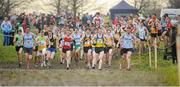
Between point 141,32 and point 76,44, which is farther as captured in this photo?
point 141,32

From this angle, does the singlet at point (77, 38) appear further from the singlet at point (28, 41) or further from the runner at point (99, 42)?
the singlet at point (28, 41)

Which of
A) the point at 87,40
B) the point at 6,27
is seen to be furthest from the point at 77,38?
the point at 6,27

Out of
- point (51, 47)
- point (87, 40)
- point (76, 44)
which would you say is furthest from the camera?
point (76, 44)

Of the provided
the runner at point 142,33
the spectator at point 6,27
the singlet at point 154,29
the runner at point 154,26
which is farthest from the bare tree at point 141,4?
the singlet at point 154,29

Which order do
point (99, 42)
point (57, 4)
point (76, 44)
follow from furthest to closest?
point (57, 4) → point (76, 44) → point (99, 42)

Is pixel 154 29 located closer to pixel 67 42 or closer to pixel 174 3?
pixel 67 42

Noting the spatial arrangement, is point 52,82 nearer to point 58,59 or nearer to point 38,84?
point 38,84

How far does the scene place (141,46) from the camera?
3259 cm

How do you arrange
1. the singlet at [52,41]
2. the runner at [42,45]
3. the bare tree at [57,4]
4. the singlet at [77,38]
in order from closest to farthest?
1. the runner at [42,45]
2. the singlet at [52,41]
3. the singlet at [77,38]
4. the bare tree at [57,4]

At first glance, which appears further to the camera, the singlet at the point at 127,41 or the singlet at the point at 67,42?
the singlet at the point at 67,42

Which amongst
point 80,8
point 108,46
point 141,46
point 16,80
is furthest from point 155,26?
point 80,8

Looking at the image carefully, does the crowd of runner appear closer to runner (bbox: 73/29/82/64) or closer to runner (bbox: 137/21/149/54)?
runner (bbox: 73/29/82/64)

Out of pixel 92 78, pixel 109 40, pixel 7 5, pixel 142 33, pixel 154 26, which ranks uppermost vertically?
pixel 7 5

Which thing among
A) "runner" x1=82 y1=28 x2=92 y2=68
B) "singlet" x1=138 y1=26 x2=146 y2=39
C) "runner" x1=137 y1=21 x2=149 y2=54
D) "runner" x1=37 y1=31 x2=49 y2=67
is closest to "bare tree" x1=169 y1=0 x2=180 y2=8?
"runner" x1=137 y1=21 x2=149 y2=54
